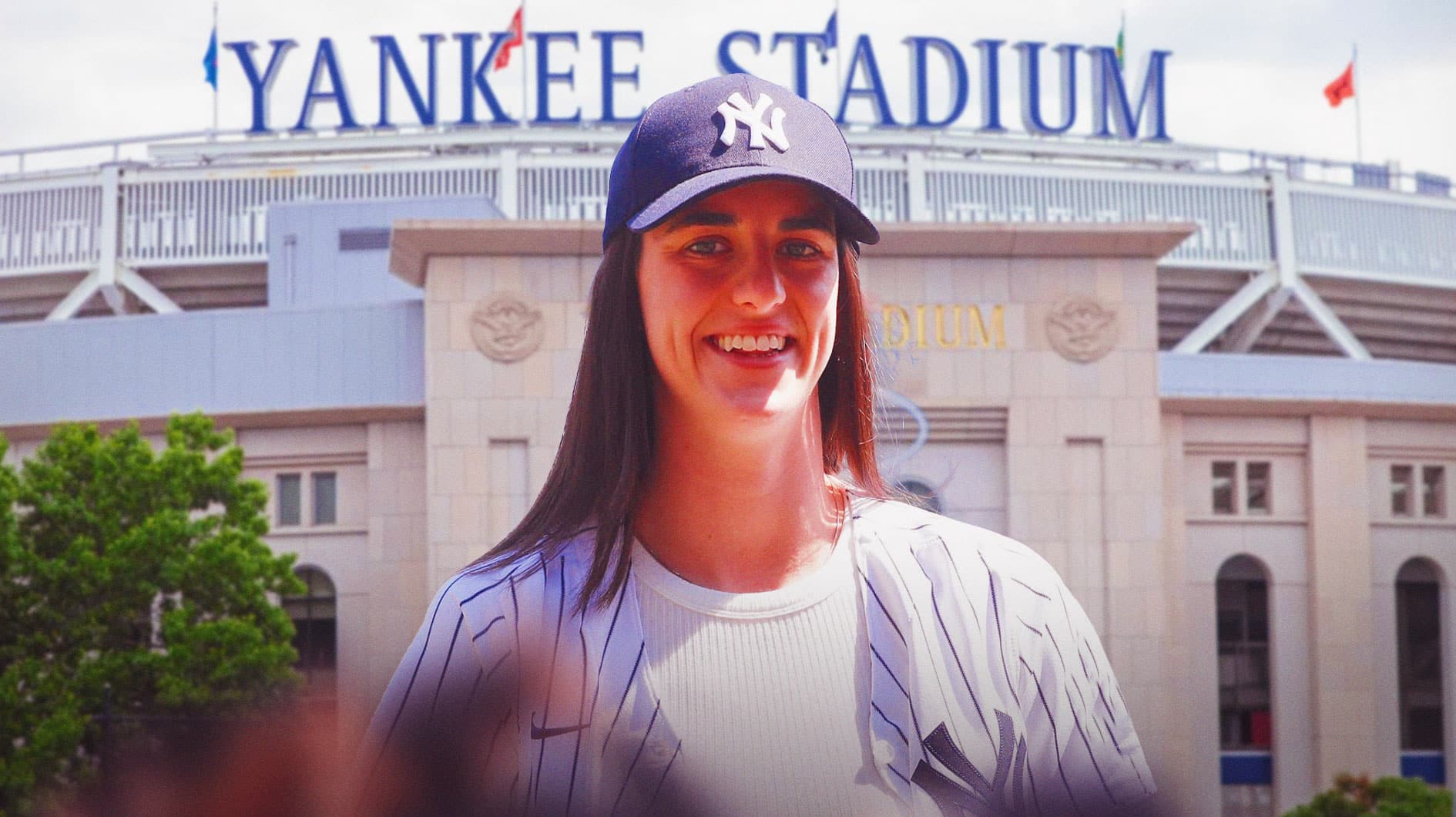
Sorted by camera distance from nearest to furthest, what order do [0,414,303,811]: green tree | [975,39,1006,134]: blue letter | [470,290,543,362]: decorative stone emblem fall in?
[0,414,303,811]: green tree, [470,290,543,362]: decorative stone emblem, [975,39,1006,134]: blue letter

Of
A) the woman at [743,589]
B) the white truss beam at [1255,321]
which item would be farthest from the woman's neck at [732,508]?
the white truss beam at [1255,321]

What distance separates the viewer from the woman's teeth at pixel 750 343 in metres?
2.13

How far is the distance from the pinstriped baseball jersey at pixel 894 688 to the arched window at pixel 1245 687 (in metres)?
29.0

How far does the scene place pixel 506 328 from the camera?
26969 mm

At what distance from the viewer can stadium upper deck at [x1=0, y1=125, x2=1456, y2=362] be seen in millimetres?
38875

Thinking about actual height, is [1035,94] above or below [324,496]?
above

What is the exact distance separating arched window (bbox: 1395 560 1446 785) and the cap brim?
3129 cm

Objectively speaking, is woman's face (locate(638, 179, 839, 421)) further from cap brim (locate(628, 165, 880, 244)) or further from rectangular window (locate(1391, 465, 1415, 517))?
rectangular window (locate(1391, 465, 1415, 517))

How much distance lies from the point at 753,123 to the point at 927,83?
133 feet

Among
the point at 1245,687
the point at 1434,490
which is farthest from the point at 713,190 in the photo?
the point at 1434,490

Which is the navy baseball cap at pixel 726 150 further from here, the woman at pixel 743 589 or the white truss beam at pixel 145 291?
the white truss beam at pixel 145 291

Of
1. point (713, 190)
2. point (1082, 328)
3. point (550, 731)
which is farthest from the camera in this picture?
point (1082, 328)

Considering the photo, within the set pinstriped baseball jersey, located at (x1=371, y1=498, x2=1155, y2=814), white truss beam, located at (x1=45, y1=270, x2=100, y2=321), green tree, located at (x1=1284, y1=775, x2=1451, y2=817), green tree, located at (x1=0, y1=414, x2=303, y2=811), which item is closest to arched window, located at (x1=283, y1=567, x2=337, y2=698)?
green tree, located at (x1=0, y1=414, x2=303, y2=811)

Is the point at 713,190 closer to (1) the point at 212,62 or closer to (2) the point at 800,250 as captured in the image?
(2) the point at 800,250
